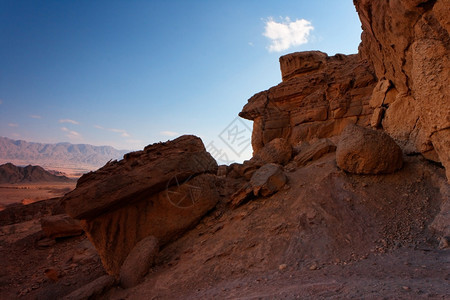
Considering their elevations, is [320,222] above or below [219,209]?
below

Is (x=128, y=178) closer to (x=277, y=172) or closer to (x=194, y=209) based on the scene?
(x=194, y=209)

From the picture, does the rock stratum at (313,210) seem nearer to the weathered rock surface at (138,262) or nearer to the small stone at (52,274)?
the weathered rock surface at (138,262)

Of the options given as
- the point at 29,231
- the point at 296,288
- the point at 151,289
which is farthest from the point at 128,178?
the point at 29,231

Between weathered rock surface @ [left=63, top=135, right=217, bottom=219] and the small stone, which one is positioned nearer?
weathered rock surface @ [left=63, top=135, right=217, bottom=219]

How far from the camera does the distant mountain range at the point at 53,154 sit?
119m

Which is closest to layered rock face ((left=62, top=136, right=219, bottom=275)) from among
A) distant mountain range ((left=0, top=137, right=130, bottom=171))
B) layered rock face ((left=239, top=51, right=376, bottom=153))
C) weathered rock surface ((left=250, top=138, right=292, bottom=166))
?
weathered rock surface ((left=250, top=138, right=292, bottom=166))

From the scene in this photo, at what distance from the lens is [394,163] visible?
15.3ft

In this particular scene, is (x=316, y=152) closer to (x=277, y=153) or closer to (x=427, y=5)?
(x=277, y=153)

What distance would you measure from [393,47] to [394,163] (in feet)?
7.61

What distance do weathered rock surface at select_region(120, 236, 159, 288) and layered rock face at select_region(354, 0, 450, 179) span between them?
5.16m

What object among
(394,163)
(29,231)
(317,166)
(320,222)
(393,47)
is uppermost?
(393,47)

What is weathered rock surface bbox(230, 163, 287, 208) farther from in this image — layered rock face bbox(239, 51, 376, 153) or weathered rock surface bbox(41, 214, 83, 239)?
layered rock face bbox(239, 51, 376, 153)

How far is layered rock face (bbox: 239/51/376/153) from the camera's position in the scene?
1088cm

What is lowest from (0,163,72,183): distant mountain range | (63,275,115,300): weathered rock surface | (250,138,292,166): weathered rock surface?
(63,275,115,300): weathered rock surface
